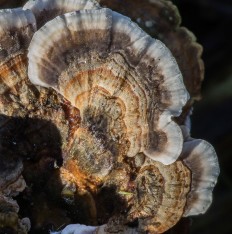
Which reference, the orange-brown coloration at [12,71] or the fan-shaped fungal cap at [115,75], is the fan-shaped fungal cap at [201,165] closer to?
the fan-shaped fungal cap at [115,75]

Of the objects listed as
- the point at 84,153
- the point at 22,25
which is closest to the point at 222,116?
the point at 84,153

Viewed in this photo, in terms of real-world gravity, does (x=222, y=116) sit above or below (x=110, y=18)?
below

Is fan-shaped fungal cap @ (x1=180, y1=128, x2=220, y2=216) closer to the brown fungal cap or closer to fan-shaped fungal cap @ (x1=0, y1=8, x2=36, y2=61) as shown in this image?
the brown fungal cap

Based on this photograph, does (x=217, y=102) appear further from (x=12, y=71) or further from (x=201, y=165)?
(x=12, y=71)

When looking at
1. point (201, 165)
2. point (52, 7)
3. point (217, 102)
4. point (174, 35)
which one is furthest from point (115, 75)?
point (217, 102)

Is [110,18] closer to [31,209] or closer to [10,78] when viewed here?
[10,78]
